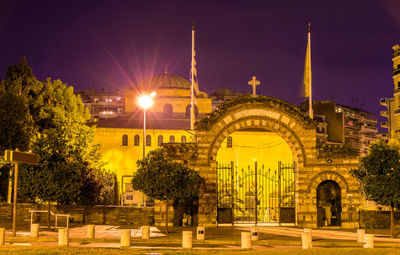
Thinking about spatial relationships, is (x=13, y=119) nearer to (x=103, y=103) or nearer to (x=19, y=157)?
(x=19, y=157)

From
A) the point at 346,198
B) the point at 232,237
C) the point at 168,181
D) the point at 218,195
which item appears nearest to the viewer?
the point at 232,237

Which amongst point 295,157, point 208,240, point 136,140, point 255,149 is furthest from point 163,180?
point 136,140

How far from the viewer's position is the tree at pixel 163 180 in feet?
81.5

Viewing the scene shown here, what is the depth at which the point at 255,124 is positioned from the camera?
29062 millimetres

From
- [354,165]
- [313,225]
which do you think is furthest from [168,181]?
[354,165]

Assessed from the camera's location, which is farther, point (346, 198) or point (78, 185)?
point (346, 198)

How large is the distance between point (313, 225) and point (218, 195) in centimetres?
585

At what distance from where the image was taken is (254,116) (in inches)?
1144

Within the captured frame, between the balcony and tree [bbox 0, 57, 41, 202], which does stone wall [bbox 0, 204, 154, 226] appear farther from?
the balcony

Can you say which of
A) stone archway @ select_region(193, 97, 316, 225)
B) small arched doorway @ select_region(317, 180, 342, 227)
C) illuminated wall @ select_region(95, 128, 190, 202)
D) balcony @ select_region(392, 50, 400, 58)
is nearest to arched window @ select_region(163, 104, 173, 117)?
illuminated wall @ select_region(95, 128, 190, 202)

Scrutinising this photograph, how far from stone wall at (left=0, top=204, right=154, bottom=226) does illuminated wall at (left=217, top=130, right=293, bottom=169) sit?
28080mm

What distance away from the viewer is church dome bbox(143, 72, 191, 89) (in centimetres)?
6812

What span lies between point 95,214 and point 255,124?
412 inches

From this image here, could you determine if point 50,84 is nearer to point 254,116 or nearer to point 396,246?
point 254,116
